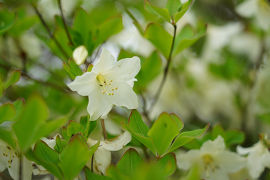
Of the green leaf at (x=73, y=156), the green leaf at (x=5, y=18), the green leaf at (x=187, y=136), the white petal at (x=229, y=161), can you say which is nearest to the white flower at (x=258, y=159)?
the white petal at (x=229, y=161)

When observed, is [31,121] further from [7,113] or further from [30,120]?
[7,113]

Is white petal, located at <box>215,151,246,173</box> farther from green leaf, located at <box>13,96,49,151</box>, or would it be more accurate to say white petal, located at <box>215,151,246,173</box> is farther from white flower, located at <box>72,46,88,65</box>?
green leaf, located at <box>13,96,49,151</box>

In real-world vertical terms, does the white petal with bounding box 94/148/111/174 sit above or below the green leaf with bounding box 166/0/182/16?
below

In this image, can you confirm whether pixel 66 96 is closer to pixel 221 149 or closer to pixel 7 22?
pixel 7 22

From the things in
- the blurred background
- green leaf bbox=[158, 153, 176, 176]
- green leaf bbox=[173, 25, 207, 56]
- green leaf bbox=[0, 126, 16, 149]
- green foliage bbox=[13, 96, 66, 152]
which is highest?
green foliage bbox=[13, 96, 66, 152]

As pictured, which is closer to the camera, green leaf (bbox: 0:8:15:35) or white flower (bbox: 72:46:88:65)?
white flower (bbox: 72:46:88:65)

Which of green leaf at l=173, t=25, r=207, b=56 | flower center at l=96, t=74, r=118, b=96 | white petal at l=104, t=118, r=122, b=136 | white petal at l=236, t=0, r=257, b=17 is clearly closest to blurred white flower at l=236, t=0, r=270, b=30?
white petal at l=236, t=0, r=257, b=17
